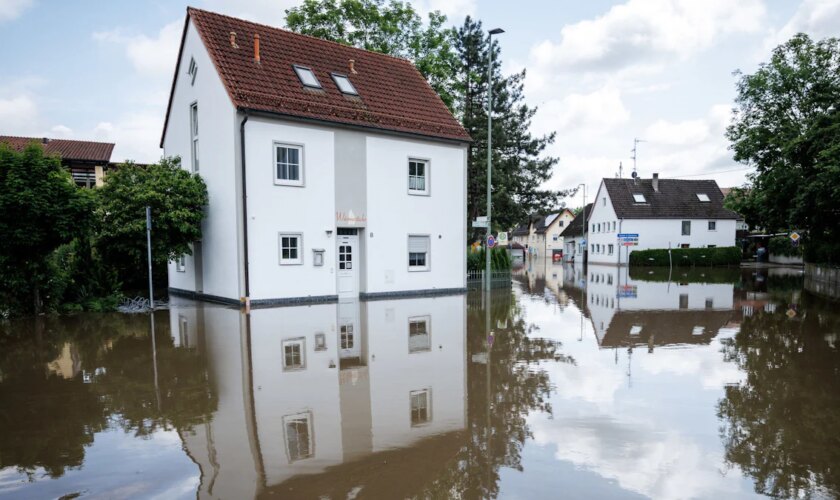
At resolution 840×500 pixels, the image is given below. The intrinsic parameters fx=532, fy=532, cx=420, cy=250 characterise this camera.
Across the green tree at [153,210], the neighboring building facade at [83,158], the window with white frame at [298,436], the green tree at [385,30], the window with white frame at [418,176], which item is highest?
the green tree at [385,30]

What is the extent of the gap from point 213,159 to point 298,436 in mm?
13993

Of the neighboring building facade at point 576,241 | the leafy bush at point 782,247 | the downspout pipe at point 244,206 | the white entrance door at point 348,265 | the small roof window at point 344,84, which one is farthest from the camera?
the neighboring building facade at point 576,241

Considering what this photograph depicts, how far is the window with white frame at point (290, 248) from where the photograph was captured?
16641 millimetres

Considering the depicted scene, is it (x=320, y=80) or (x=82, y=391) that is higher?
(x=320, y=80)

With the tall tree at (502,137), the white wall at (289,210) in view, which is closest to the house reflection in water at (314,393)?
the white wall at (289,210)

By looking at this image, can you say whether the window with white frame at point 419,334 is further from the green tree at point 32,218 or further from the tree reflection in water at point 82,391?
the green tree at point 32,218

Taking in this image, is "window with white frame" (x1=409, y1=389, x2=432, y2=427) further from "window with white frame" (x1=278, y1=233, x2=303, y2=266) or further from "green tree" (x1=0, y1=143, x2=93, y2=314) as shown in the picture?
"green tree" (x1=0, y1=143, x2=93, y2=314)

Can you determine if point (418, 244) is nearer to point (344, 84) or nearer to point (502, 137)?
point (344, 84)

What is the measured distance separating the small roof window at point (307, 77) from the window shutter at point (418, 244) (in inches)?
248

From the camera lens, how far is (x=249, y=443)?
5.39 m

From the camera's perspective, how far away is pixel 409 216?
1947 cm

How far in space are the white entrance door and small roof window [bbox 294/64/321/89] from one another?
17.3 ft

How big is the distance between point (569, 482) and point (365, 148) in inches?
599

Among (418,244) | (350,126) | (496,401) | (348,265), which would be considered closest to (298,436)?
(496,401)
